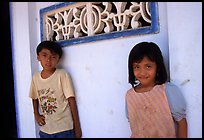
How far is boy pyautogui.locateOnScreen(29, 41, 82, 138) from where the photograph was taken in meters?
2.16

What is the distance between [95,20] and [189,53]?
0.84 m

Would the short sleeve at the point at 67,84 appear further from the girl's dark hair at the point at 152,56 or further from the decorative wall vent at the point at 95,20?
the girl's dark hair at the point at 152,56

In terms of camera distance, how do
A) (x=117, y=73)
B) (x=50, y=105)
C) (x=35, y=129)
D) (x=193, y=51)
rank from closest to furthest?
(x=193, y=51), (x=117, y=73), (x=50, y=105), (x=35, y=129)

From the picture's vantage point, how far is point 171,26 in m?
1.62

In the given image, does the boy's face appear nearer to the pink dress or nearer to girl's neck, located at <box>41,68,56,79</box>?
girl's neck, located at <box>41,68,56,79</box>

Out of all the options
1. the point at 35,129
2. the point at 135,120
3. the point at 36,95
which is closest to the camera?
the point at 135,120

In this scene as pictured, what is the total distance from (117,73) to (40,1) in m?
1.05

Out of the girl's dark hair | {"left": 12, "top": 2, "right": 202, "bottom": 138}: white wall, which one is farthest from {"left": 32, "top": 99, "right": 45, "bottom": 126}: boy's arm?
the girl's dark hair

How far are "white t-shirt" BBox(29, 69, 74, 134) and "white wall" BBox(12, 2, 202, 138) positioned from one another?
0.37 ft

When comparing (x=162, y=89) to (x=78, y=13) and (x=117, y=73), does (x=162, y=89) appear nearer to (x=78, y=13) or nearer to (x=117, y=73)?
(x=117, y=73)

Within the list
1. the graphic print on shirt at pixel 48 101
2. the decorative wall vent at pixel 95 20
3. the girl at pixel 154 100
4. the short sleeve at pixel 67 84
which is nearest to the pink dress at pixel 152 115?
the girl at pixel 154 100

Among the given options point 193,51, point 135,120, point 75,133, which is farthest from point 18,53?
point 193,51

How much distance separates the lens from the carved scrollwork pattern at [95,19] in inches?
74.1

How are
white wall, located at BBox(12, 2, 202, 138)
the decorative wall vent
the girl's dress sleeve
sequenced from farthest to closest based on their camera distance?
1. white wall, located at BBox(12, 2, 202, 138)
2. the decorative wall vent
3. the girl's dress sleeve
